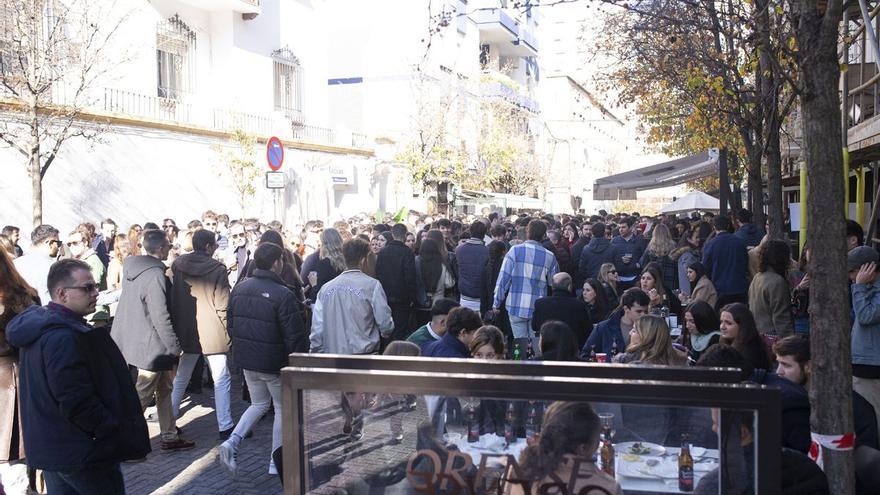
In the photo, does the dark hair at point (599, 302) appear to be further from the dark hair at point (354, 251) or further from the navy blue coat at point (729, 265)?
the dark hair at point (354, 251)

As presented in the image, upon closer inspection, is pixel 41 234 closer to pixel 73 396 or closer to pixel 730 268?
pixel 73 396

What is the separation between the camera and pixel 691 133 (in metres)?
19.1

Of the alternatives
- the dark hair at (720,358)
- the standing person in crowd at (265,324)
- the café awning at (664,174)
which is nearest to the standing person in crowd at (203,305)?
the standing person in crowd at (265,324)

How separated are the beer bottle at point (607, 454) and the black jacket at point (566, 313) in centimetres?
575

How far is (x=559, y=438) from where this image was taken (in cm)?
252

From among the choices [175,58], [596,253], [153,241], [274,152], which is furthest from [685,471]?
[175,58]

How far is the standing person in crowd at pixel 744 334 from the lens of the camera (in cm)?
615

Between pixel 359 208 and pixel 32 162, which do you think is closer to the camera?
pixel 32 162

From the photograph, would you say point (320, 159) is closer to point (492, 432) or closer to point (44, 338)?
point (44, 338)

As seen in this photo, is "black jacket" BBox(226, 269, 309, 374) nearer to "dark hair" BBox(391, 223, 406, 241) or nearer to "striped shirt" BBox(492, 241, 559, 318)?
"striped shirt" BBox(492, 241, 559, 318)

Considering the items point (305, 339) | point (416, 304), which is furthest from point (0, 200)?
point (305, 339)

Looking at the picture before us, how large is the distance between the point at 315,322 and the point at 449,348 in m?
1.55

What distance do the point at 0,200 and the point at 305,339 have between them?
40.0 feet

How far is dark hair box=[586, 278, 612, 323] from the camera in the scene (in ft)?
30.7
